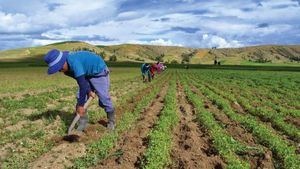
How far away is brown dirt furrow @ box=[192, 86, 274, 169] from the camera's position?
7891mm

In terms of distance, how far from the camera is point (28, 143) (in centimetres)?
937

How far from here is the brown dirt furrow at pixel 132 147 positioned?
7650 mm

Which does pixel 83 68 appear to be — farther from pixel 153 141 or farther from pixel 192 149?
pixel 192 149

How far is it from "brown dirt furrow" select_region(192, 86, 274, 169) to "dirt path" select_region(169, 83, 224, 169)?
62 cm

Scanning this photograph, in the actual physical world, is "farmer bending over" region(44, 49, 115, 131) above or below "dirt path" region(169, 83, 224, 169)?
above

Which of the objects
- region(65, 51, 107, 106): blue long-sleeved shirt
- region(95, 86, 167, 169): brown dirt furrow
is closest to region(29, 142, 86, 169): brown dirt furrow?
region(95, 86, 167, 169): brown dirt furrow

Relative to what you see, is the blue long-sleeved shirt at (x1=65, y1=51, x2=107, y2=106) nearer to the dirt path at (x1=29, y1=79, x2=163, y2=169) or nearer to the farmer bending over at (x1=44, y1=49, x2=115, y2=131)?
the farmer bending over at (x1=44, y1=49, x2=115, y2=131)

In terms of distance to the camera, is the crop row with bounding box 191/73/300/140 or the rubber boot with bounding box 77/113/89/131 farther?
the crop row with bounding box 191/73/300/140

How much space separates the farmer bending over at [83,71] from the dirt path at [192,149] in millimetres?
1848

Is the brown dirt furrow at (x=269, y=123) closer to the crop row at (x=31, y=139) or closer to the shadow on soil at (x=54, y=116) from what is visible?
the crop row at (x=31, y=139)

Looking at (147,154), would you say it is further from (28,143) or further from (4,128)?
(4,128)

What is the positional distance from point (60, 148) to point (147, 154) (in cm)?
204

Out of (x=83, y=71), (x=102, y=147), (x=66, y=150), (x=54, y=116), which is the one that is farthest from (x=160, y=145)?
Result: (x=54, y=116)

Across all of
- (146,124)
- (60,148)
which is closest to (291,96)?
(146,124)
